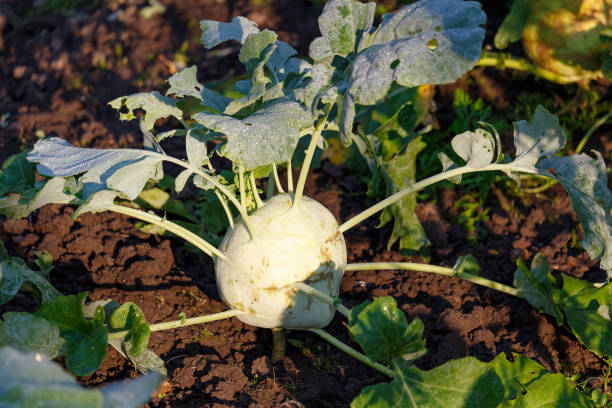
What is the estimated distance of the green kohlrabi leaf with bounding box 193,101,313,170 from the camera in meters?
1.56

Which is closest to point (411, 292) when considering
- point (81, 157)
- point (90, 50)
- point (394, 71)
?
point (394, 71)

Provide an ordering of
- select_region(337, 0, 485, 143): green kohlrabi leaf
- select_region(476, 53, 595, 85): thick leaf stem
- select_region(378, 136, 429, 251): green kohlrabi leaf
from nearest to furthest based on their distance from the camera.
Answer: select_region(337, 0, 485, 143): green kohlrabi leaf → select_region(378, 136, 429, 251): green kohlrabi leaf → select_region(476, 53, 595, 85): thick leaf stem

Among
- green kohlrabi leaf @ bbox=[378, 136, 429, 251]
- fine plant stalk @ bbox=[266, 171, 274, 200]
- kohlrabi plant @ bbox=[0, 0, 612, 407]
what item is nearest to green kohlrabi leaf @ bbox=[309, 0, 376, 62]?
kohlrabi plant @ bbox=[0, 0, 612, 407]

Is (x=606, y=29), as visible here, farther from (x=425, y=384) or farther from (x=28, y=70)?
(x=28, y=70)

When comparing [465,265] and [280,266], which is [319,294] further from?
[465,265]

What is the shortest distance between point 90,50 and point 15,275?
7.75ft

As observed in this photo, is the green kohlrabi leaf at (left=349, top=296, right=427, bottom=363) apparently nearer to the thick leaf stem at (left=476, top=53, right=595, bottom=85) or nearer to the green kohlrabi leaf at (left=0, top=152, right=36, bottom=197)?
the green kohlrabi leaf at (left=0, top=152, right=36, bottom=197)

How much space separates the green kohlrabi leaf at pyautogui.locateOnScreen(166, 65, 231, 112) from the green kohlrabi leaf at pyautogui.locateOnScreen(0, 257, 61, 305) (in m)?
0.70

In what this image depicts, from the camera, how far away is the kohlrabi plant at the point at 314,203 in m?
1.57

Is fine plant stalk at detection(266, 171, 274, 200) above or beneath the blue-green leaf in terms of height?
beneath

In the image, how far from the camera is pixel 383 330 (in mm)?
1588

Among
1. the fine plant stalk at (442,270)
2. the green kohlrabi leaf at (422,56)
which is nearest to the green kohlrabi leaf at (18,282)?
the fine plant stalk at (442,270)

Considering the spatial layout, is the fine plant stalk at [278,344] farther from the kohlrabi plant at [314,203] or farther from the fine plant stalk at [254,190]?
the fine plant stalk at [254,190]

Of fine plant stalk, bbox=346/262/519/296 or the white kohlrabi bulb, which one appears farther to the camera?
fine plant stalk, bbox=346/262/519/296
